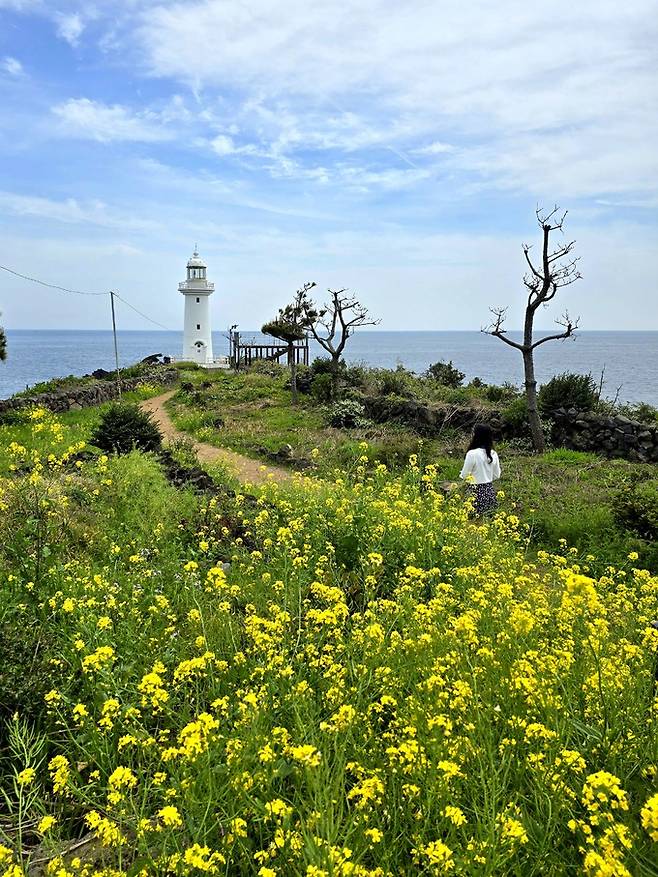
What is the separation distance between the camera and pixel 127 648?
3.99m

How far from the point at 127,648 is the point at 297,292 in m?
27.6

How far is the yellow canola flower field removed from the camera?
7.36 ft

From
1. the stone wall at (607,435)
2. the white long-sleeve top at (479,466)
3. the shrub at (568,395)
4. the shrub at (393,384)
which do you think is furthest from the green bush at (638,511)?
the shrub at (393,384)

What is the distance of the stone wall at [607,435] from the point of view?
1303cm

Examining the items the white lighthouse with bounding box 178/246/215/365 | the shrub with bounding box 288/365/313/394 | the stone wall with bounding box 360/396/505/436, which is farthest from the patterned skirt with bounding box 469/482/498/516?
the white lighthouse with bounding box 178/246/215/365

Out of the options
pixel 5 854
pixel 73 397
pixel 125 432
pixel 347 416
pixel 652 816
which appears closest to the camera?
pixel 652 816

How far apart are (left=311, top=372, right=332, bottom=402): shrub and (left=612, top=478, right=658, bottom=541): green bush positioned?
14.0m

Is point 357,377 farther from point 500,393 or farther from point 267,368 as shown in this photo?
point 267,368

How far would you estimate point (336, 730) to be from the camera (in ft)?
8.65

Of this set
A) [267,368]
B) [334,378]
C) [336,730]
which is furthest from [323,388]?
[336,730]

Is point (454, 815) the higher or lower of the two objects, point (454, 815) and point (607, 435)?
the lower

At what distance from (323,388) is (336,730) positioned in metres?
20.0

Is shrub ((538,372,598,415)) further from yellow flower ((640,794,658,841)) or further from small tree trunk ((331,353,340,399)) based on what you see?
yellow flower ((640,794,658,841))

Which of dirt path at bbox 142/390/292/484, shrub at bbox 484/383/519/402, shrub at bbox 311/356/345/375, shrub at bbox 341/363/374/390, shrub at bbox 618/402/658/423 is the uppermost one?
shrub at bbox 311/356/345/375
